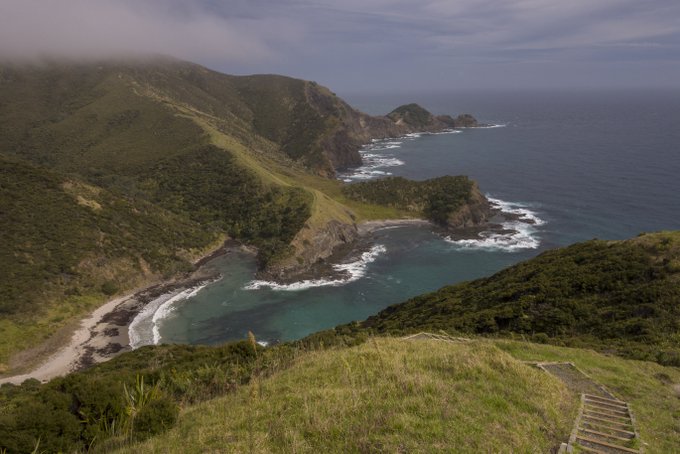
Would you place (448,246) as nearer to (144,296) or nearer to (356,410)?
(144,296)

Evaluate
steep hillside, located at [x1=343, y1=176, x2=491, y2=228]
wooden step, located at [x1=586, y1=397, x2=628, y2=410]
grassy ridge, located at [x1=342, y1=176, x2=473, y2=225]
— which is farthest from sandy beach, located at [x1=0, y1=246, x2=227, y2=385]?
steep hillside, located at [x1=343, y1=176, x2=491, y2=228]

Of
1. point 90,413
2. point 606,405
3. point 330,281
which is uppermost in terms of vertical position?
point 90,413

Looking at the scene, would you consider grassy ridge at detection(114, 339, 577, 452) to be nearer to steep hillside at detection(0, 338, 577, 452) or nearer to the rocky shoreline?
steep hillside at detection(0, 338, 577, 452)

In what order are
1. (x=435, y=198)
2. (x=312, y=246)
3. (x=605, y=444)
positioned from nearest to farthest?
(x=605, y=444) → (x=312, y=246) → (x=435, y=198)

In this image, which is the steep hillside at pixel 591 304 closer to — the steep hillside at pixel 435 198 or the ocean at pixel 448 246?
the ocean at pixel 448 246

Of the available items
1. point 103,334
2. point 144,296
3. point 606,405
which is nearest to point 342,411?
point 606,405

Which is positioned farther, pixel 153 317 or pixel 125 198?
pixel 125 198

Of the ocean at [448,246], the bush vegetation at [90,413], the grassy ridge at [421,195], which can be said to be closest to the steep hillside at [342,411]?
the bush vegetation at [90,413]
